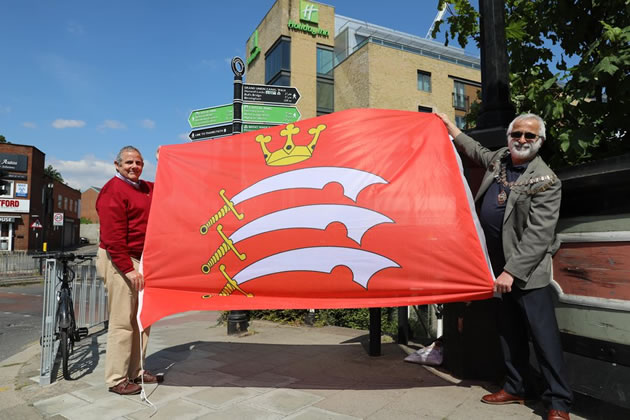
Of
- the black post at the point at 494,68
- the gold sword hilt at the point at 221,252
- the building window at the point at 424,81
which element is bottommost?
the gold sword hilt at the point at 221,252

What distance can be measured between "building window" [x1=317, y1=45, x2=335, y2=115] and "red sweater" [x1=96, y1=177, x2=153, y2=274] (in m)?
27.4

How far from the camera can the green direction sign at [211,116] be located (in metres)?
6.66

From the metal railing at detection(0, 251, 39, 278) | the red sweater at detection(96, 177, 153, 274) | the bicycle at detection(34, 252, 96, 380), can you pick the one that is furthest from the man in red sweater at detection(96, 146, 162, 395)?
the metal railing at detection(0, 251, 39, 278)

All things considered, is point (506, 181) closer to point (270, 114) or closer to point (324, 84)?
point (270, 114)

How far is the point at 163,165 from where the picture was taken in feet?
12.8

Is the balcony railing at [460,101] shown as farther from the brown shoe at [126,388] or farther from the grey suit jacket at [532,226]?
the brown shoe at [126,388]

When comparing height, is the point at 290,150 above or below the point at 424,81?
below

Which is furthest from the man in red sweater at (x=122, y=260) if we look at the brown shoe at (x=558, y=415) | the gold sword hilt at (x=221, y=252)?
the brown shoe at (x=558, y=415)

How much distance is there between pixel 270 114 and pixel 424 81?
85.9 feet

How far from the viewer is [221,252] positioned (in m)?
3.47

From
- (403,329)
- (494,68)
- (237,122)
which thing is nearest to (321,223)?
(494,68)

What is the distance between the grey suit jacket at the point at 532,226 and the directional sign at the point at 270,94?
432 cm

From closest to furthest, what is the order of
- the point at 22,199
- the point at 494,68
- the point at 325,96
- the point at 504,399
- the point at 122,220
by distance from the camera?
the point at 504,399 → the point at 122,220 → the point at 494,68 → the point at 325,96 → the point at 22,199

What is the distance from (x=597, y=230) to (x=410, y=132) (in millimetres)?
1478
